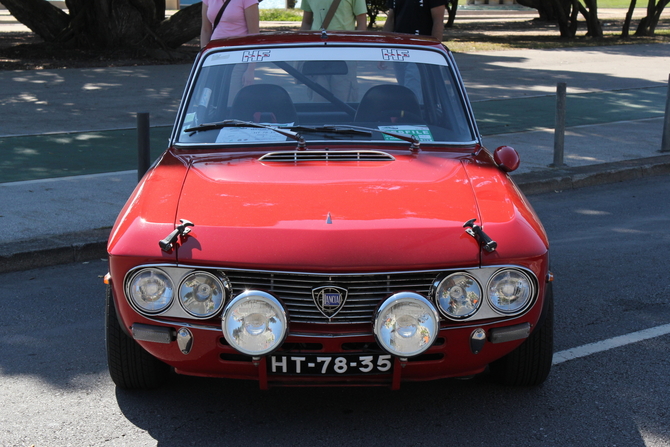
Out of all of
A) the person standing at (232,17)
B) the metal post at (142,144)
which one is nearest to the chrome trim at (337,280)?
the metal post at (142,144)

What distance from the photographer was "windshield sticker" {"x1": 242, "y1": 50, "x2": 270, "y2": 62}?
4652mm

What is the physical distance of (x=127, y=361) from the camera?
145 inches

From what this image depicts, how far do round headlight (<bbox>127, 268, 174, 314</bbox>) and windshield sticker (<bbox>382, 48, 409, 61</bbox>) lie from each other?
2.15 m

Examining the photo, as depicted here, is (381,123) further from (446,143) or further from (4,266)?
(4,266)

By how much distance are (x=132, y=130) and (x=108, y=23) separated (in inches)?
427

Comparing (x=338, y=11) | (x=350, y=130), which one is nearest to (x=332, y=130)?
Result: (x=350, y=130)

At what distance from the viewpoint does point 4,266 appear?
589 cm

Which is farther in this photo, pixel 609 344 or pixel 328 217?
pixel 609 344

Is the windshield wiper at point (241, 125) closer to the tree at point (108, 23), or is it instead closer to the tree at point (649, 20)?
the tree at point (108, 23)

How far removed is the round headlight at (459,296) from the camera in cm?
320

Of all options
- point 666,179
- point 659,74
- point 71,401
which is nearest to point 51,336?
point 71,401

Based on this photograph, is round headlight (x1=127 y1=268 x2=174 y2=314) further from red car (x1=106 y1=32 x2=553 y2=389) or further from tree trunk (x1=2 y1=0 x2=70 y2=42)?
tree trunk (x1=2 y1=0 x2=70 y2=42)

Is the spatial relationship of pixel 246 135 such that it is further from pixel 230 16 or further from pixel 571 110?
pixel 571 110

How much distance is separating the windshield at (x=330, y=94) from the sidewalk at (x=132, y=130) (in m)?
2.23
